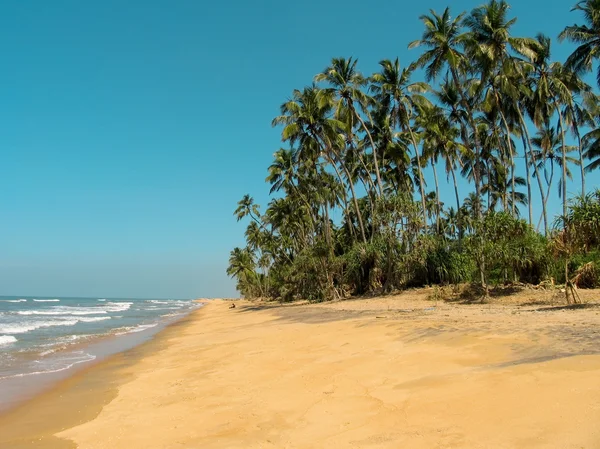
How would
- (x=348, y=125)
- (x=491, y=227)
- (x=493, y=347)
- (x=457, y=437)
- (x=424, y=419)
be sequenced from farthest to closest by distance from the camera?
(x=348, y=125)
(x=491, y=227)
(x=493, y=347)
(x=424, y=419)
(x=457, y=437)

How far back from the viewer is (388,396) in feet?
19.0

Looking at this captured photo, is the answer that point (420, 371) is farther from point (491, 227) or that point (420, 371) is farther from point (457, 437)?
point (491, 227)

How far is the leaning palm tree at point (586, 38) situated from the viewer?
2325 cm

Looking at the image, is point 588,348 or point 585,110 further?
point 585,110

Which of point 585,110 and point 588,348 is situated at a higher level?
point 585,110

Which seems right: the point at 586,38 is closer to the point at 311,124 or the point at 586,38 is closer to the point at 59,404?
the point at 311,124

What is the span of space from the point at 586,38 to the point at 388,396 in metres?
26.9

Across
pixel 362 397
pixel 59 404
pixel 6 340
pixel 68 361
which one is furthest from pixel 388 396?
pixel 6 340

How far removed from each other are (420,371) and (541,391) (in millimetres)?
2032

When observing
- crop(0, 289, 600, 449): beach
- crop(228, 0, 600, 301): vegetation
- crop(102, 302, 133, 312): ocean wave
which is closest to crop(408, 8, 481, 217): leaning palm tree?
crop(228, 0, 600, 301): vegetation

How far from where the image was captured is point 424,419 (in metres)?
4.82

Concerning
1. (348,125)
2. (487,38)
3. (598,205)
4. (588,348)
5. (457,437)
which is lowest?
(457,437)

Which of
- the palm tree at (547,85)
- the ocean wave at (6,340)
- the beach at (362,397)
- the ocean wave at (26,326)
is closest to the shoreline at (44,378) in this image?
the beach at (362,397)

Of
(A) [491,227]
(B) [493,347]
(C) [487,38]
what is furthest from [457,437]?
(C) [487,38]
